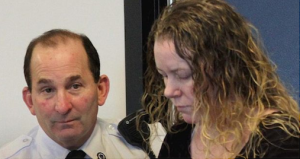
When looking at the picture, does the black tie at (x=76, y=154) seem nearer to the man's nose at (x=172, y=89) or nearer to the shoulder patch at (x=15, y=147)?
the shoulder patch at (x=15, y=147)

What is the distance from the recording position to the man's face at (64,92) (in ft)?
3.99

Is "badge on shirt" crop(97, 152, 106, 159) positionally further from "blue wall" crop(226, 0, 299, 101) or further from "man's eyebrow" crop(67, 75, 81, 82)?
"blue wall" crop(226, 0, 299, 101)

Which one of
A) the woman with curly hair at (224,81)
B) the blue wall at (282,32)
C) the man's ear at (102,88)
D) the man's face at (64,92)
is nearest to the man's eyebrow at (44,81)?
the man's face at (64,92)

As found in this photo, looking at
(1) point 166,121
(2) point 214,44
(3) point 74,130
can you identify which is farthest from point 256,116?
(3) point 74,130

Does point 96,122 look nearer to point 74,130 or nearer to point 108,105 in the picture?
point 74,130

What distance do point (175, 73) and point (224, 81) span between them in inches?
3.8

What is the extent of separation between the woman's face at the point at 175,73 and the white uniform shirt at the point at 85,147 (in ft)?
1.16

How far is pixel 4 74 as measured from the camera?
1.61 m

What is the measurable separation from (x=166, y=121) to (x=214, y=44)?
1.07 ft

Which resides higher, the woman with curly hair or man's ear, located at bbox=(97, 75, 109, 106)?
the woman with curly hair

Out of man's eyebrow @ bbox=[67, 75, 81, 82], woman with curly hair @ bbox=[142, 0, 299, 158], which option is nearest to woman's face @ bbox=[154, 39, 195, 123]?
woman with curly hair @ bbox=[142, 0, 299, 158]

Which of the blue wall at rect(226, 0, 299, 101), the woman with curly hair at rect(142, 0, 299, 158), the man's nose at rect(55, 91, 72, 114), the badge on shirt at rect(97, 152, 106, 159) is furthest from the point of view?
the blue wall at rect(226, 0, 299, 101)

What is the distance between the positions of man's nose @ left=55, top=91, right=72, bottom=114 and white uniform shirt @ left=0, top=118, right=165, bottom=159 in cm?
13

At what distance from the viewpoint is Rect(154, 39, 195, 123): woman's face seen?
3.14 ft
